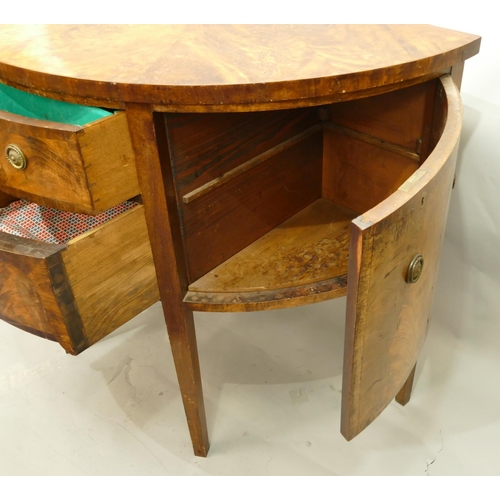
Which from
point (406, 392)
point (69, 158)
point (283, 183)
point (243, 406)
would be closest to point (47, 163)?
point (69, 158)

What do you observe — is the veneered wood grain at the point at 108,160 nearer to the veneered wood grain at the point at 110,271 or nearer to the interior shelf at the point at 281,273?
the veneered wood grain at the point at 110,271

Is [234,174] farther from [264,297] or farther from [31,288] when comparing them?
[31,288]

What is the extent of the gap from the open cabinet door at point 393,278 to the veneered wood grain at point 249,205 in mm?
280

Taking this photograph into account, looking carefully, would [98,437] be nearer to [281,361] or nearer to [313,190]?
[281,361]

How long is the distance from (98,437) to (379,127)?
816 millimetres

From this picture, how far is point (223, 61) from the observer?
796 mm

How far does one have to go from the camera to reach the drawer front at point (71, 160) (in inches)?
29.4

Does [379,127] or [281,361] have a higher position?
[379,127]

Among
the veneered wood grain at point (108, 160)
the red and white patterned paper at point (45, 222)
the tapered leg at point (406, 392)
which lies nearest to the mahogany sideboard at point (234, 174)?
the veneered wood grain at point (108, 160)

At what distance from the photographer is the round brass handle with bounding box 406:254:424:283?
72 cm

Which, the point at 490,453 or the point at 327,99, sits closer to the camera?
the point at 327,99

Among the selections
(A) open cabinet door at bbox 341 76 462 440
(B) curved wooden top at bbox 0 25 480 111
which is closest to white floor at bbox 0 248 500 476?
(A) open cabinet door at bbox 341 76 462 440

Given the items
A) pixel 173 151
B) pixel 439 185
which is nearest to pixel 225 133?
pixel 173 151

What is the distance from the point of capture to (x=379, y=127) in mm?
1011
